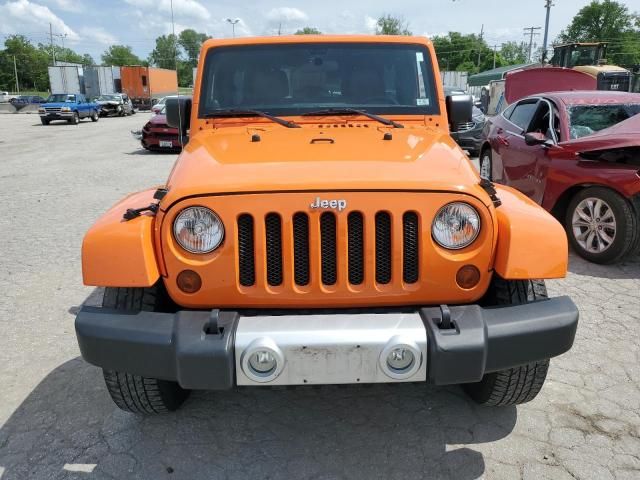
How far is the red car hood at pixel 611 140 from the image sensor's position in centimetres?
514

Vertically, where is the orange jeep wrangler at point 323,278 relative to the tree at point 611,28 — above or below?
below

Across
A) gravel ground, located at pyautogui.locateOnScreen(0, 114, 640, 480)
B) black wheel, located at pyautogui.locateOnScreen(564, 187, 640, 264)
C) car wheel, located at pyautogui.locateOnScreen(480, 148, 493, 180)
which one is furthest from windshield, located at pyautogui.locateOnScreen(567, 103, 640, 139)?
gravel ground, located at pyautogui.locateOnScreen(0, 114, 640, 480)

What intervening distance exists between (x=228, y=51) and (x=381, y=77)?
1.05 m

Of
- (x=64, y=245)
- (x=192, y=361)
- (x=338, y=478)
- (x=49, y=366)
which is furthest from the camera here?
(x=64, y=245)

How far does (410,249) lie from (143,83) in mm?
45578

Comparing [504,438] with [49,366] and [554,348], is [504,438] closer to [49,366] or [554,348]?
[554,348]

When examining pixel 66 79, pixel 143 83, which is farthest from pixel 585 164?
pixel 66 79

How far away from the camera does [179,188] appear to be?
96.8 inches

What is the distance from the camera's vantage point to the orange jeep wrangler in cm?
221

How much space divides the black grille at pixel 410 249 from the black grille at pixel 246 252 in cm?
63

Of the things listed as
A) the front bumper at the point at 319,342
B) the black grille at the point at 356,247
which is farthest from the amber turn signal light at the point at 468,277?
the black grille at the point at 356,247

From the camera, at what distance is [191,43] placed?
4.32 metres

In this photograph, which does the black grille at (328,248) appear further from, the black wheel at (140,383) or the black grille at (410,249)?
the black wheel at (140,383)

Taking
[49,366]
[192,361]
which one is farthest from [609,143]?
[49,366]
